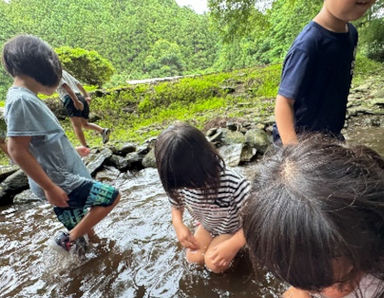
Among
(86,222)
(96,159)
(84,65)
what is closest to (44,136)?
(86,222)

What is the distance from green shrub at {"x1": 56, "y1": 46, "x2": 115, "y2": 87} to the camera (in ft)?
36.0

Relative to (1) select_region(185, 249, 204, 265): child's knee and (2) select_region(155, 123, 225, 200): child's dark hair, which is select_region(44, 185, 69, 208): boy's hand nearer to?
(2) select_region(155, 123, 225, 200): child's dark hair

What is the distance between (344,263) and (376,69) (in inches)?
418

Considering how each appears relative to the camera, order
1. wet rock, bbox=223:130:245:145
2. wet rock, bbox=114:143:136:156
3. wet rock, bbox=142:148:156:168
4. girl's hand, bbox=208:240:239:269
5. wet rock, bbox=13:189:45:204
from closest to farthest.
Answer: girl's hand, bbox=208:240:239:269
wet rock, bbox=13:189:45:204
wet rock, bbox=142:148:156:168
wet rock, bbox=223:130:245:145
wet rock, bbox=114:143:136:156

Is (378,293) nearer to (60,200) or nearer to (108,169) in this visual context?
(60,200)

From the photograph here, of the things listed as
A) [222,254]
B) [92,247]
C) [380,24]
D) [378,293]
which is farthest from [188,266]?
[380,24]

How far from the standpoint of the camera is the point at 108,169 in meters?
3.90

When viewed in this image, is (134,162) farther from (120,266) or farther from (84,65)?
(84,65)

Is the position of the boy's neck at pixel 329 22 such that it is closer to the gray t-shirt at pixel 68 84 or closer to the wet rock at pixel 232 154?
the wet rock at pixel 232 154

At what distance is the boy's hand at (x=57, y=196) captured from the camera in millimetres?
1759

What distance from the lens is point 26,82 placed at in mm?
1744

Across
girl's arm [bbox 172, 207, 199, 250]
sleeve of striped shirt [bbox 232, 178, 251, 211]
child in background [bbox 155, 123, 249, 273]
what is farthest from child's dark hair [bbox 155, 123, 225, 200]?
girl's arm [bbox 172, 207, 199, 250]

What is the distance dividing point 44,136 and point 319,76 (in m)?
1.55

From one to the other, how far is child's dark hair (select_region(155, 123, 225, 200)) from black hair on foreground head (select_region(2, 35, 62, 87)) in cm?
83
